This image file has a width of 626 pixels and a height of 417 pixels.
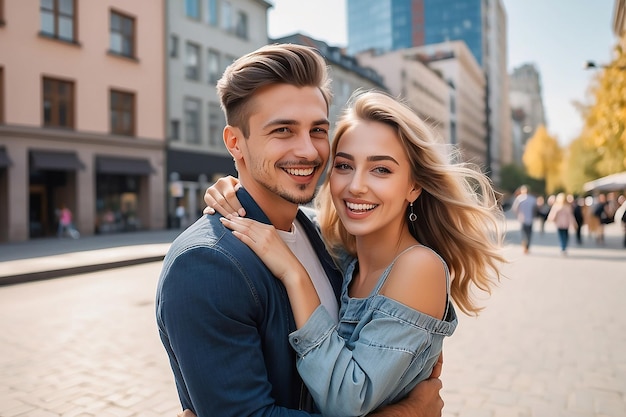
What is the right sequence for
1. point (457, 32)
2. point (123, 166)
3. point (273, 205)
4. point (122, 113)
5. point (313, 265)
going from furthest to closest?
point (457, 32), point (122, 113), point (123, 166), point (313, 265), point (273, 205)

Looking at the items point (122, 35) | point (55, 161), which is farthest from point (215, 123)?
point (55, 161)

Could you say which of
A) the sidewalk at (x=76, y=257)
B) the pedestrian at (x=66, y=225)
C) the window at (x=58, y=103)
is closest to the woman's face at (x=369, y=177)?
the sidewalk at (x=76, y=257)

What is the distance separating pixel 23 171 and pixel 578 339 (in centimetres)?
2094

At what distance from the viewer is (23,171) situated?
20.6 metres

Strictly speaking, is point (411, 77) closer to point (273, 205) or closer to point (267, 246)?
point (273, 205)

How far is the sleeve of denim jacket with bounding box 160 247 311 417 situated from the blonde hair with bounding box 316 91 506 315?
993mm

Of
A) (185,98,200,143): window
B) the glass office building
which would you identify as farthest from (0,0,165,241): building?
the glass office building

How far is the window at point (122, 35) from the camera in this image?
24875 millimetres

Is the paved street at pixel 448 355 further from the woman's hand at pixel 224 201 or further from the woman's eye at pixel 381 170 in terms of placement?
the woman's hand at pixel 224 201

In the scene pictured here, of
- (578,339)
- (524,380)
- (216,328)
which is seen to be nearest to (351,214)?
(216,328)

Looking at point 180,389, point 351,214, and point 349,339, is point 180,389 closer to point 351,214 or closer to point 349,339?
point 349,339

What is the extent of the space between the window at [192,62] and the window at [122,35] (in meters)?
3.76

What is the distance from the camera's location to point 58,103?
72.8ft

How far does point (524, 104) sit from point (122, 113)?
157697 millimetres
